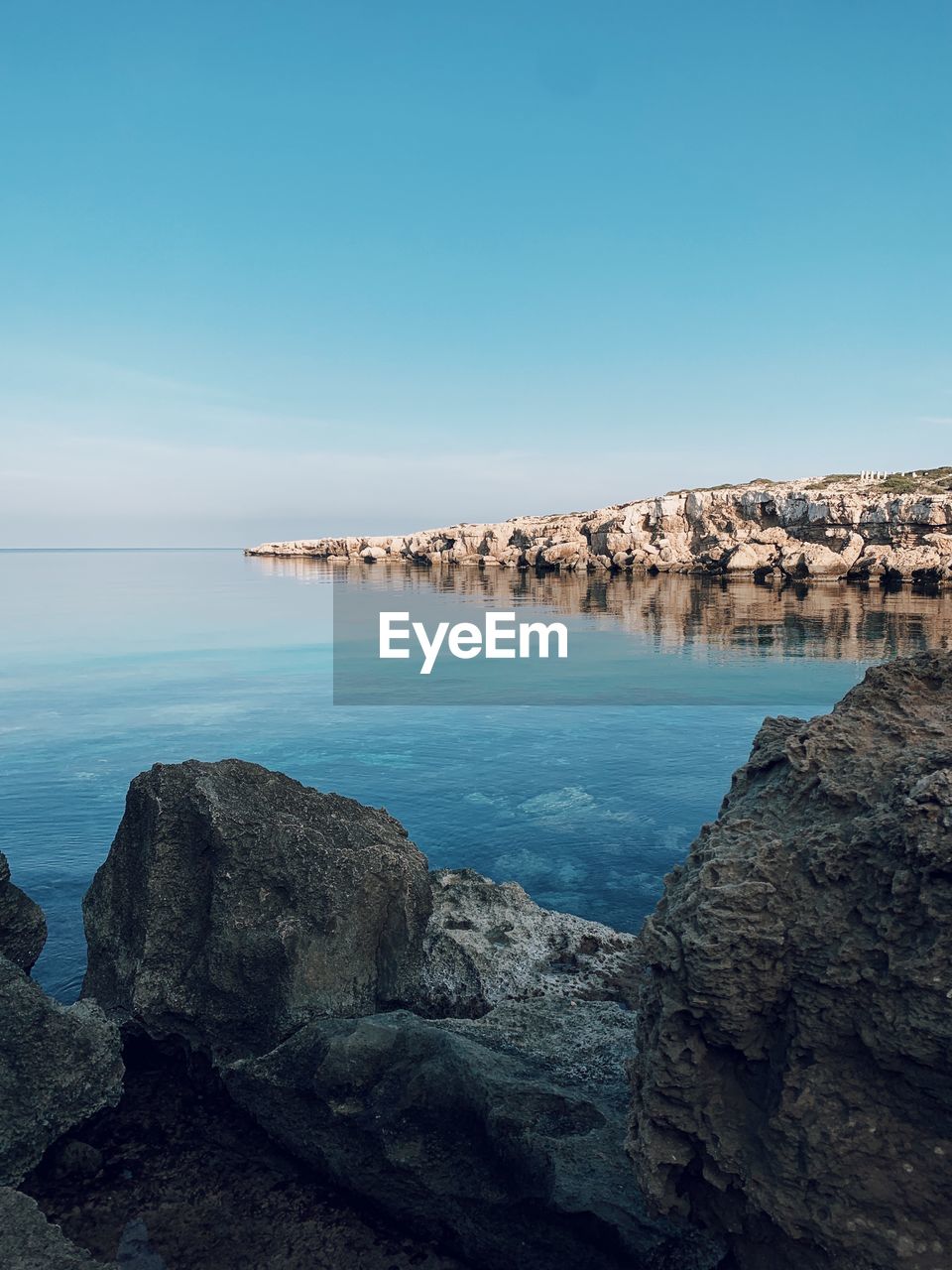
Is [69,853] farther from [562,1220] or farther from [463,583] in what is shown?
[463,583]

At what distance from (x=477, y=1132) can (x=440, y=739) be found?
21.6 meters

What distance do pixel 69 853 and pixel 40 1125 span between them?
12014 mm

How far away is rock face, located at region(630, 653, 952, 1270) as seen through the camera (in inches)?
226

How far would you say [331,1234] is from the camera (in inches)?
297

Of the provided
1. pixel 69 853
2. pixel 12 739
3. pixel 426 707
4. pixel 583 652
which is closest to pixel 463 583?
pixel 583 652

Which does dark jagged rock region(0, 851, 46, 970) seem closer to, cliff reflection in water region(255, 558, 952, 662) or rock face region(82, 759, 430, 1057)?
→ rock face region(82, 759, 430, 1057)

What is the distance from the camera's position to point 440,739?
2922cm

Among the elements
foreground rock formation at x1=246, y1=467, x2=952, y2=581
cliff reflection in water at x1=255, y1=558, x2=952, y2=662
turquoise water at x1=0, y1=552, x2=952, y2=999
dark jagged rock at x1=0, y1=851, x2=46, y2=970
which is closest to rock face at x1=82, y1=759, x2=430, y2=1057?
dark jagged rock at x1=0, y1=851, x2=46, y2=970

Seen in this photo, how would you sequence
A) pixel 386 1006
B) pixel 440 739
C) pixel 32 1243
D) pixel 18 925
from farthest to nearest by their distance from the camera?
pixel 440 739 → pixel 18 925 → pixel 386 1006 → pixel 32 1243

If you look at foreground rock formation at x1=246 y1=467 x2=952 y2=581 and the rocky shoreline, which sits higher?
foreground rock formation at x1=246 y1=467 x2=952 y2=581

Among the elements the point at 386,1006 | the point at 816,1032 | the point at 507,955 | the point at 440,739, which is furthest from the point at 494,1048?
the point at 440,739

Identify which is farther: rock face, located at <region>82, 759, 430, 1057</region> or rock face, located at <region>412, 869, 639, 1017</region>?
rock face, located at <region>412, 869, 639, 1017</region>

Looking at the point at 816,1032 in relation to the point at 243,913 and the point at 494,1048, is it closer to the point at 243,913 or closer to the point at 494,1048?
the point at 494,1048

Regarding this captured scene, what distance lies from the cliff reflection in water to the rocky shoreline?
20.2m
